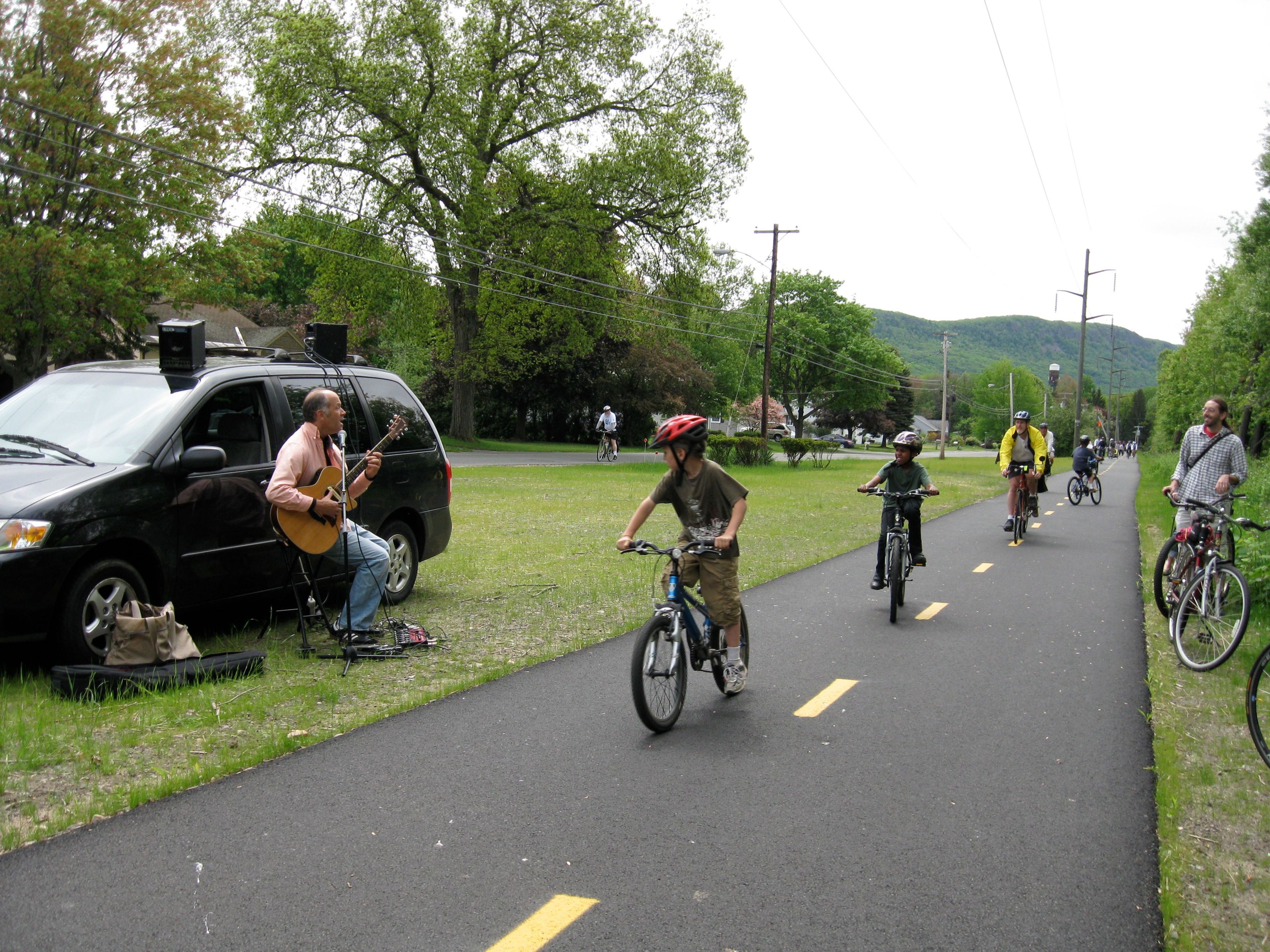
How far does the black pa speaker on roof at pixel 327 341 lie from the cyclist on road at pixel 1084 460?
2033cm

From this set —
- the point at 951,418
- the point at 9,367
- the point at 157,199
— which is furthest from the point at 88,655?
the point at 951,418

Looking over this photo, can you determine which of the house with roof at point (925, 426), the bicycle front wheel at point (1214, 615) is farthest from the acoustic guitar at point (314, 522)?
the house with roof at point (925, 426)

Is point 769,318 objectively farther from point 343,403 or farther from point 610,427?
point 343,403

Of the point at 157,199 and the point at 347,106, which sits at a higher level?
the point at 347,106

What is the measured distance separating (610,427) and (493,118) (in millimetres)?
11711

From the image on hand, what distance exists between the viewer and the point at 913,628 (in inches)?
358

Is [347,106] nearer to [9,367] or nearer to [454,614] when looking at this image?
[9,367]

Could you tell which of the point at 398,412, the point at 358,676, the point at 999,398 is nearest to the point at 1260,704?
the point at 358,676

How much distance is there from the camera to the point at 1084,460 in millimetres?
25312

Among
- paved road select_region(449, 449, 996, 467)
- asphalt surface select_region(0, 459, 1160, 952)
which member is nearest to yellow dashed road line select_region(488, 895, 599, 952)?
asphalt surface select_region(0, 459, 1160, 952)

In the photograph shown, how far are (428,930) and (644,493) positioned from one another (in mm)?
20404

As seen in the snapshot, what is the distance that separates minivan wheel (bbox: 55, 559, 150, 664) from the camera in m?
6.13

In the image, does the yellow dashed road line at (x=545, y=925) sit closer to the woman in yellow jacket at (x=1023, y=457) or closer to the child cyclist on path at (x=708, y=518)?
the child cyclist on path at (x=708, y=518)

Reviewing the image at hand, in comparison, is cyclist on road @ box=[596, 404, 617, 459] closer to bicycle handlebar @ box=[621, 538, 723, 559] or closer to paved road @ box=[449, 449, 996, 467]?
paved road @ box=[449, 449, 996, 467]
